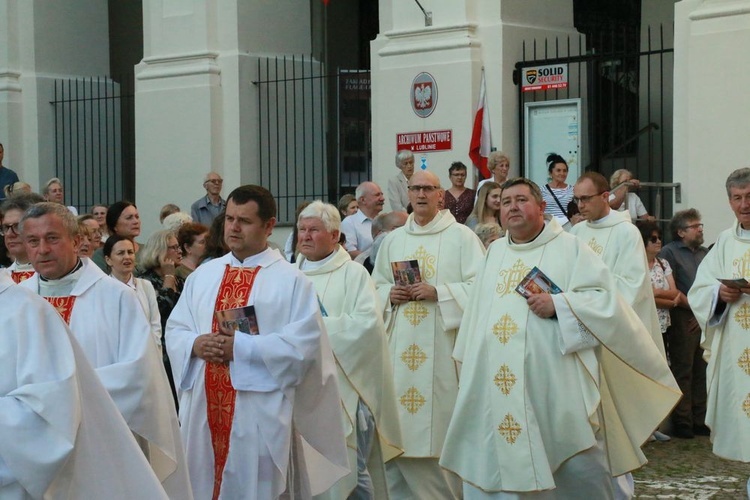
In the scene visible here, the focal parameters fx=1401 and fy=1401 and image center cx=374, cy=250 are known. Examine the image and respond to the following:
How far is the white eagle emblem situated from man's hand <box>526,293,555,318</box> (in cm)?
830

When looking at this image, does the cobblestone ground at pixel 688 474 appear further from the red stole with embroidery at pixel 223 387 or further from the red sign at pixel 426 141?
the red sign at pixel 426 141

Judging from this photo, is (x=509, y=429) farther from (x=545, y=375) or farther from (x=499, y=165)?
(x=499, y=165)

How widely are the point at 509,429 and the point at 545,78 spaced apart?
8.11m

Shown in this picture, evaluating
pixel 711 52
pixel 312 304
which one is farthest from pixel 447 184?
pixel 312 304

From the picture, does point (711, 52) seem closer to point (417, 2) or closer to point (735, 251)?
point (417, 2)

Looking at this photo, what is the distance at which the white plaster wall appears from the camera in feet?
42.1

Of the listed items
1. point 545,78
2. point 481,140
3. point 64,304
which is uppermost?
point 545,78

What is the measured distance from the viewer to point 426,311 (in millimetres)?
8930

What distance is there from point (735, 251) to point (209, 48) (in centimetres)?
1029

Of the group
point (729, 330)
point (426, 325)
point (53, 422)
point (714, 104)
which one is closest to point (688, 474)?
point (729, 330)

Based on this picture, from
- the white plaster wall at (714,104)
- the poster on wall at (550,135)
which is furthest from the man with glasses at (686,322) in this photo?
the poster on wall at (550,135)

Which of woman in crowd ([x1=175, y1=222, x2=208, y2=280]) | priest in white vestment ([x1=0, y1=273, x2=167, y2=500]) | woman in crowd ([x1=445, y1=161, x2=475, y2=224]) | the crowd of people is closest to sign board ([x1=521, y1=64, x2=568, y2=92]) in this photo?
woman in crowd ([x1=445, y1=161, x2=475, y2=224])

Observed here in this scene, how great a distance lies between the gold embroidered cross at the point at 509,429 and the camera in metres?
7.22

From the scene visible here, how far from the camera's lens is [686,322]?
11.5 metres
